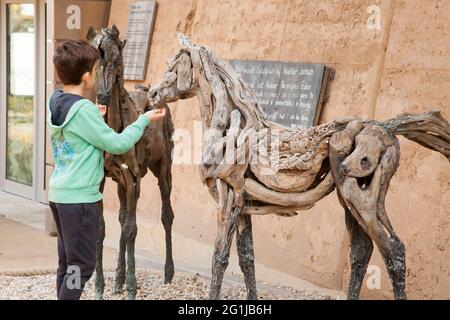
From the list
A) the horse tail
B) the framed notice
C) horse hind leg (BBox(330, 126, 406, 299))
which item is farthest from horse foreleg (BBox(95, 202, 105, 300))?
the framed notice

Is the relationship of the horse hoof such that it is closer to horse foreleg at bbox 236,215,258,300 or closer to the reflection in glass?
horse foreleg at bbox 236,215,258,300

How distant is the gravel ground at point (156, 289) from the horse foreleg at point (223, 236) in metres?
1.44

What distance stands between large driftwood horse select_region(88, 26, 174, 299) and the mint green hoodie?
1716 millimetres

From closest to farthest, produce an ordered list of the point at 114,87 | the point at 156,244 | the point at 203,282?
1. the point at 114,87
2. the point at 203,282
3. the point at 156,244

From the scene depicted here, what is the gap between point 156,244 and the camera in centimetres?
1002

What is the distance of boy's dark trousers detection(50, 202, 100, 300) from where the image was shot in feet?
17.1

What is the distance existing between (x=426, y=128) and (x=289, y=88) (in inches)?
110

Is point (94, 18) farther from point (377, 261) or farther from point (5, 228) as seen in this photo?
point (377, 261)

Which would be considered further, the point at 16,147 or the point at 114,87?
the point at 16,147

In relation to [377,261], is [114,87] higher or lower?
higher

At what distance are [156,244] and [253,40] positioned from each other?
2.40 meters

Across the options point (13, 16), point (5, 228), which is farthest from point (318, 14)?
point (13, 16)

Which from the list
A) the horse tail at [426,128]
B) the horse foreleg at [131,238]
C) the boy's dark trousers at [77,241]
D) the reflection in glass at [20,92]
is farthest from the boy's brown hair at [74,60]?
the reflection in glass at [20,92]

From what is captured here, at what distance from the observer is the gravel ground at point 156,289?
7.77m
